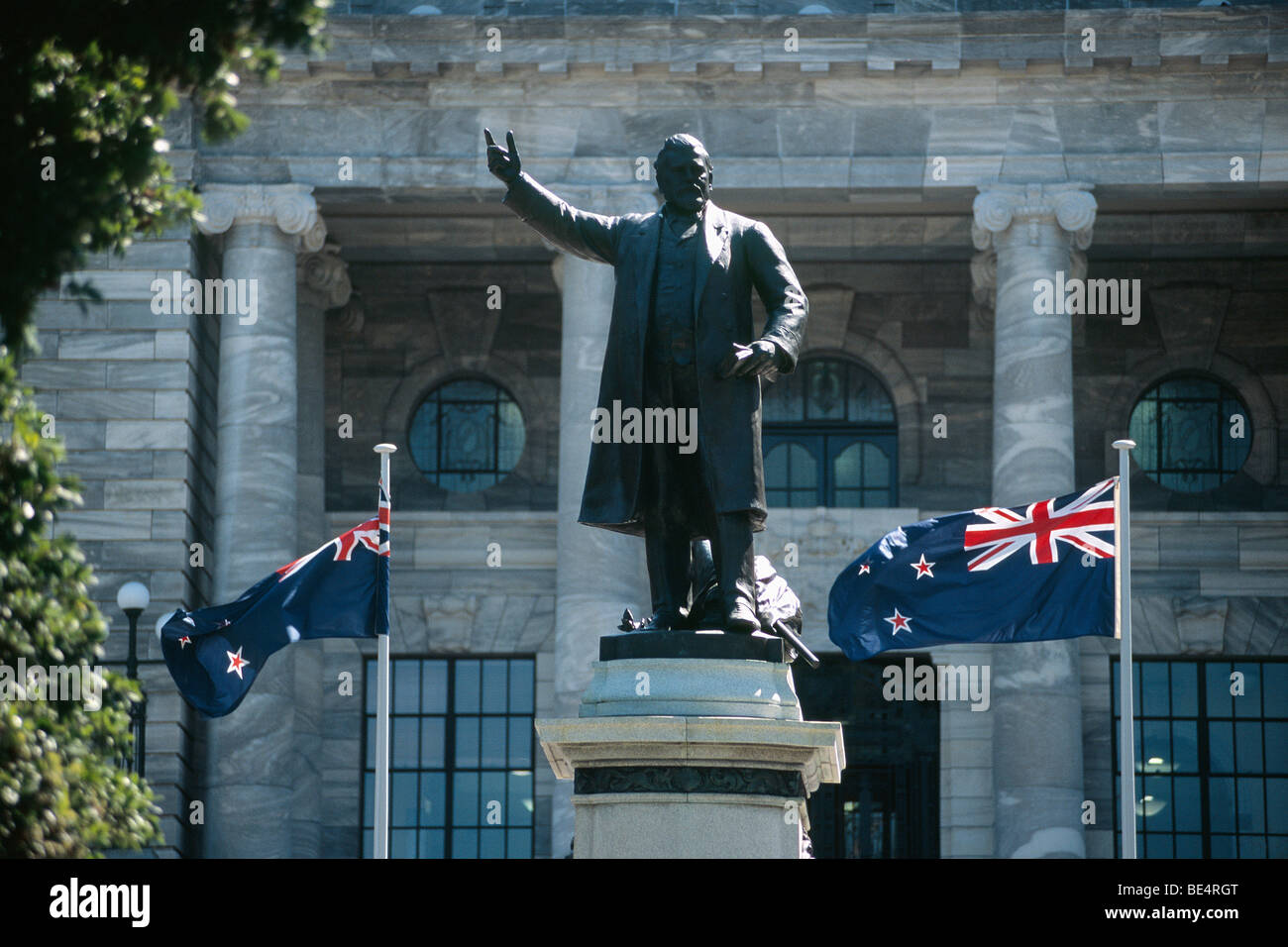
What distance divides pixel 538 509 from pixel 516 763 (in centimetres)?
444

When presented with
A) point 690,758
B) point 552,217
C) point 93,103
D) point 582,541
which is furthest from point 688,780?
point 582,541

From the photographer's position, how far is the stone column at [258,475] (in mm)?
34188

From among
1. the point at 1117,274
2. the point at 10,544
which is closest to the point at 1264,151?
the point at 1117,274

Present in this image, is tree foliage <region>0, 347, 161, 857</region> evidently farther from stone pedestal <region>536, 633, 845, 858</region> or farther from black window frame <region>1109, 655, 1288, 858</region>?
black window frame <region>1109, 655, 1288, 858</region>

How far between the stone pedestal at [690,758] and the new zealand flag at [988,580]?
10.6m

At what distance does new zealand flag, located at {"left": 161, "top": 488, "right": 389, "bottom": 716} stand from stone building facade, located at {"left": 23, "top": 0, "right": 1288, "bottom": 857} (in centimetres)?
745

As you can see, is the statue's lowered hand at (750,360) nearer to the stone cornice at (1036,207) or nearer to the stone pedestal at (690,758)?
the stone pedestal at (690,758)

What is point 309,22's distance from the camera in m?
14.3

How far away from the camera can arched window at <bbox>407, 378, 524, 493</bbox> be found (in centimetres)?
4122

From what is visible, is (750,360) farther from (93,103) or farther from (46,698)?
(46,698)

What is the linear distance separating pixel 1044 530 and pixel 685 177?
10940 mm

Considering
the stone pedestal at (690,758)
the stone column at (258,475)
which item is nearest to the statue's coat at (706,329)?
the stone pedestal at (690,758)

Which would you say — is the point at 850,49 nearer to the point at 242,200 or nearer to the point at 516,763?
the point at 242,200
